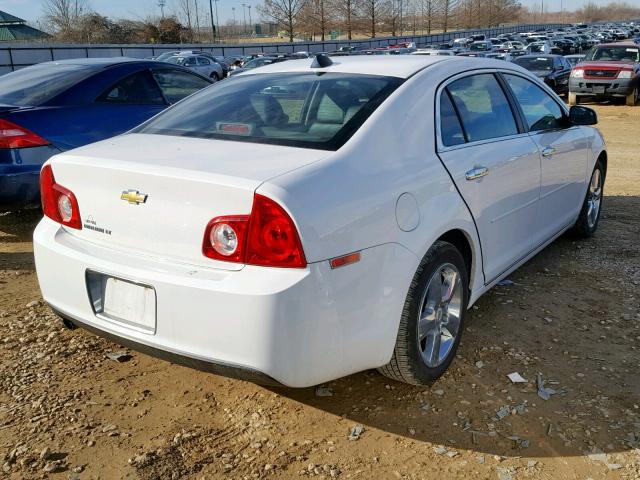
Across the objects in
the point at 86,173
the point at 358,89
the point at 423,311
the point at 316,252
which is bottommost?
the point at 423,311

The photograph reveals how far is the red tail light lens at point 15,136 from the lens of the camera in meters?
4.89

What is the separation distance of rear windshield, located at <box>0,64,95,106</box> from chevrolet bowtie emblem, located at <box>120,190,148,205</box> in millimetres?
3242

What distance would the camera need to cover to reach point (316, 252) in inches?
90.4

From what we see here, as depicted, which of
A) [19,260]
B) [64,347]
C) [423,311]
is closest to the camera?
[423,311]

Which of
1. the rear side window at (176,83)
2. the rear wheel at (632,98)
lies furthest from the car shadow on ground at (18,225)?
the rear wheel at (632,98)

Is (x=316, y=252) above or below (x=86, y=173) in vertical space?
below

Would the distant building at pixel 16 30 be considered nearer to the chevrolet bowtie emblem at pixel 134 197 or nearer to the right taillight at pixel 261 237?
the chevrolet bowtie emblem at pixel 134 197

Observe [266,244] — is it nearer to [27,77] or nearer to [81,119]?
[81,119]

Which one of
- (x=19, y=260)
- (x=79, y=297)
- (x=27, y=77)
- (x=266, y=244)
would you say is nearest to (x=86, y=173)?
(x=79, y=297)

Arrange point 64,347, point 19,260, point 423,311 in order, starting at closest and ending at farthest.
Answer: point 423,311 → point 64,347 → point 19,260

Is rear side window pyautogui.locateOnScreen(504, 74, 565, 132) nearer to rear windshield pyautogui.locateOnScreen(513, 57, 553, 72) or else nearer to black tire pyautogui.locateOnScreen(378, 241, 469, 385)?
black tire pyautogui.locateOnScreen(378, 241, 469, 385)

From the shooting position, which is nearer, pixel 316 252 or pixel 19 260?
pixel 316 252

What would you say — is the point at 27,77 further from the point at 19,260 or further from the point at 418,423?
the point at 418,423

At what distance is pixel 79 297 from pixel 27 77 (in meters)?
4.04
